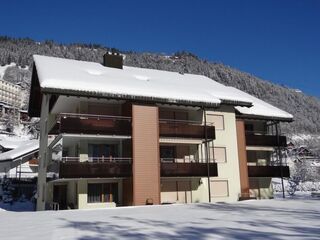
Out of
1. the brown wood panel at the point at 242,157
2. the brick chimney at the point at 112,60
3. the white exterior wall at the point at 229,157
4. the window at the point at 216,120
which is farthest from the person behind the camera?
the brick chimney at the point at 112,60

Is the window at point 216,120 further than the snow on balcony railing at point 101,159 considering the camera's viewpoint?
Yes

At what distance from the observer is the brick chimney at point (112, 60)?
33.5m

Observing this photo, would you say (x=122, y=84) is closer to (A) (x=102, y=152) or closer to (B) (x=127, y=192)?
(A) (x=102, y=152)

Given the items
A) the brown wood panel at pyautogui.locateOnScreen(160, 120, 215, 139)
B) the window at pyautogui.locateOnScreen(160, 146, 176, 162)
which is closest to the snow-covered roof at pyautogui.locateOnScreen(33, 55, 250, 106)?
the brown wood panel at pyautogui.locateOnScreen(160, 120, 215, 139)

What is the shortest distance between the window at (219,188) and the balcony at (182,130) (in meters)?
3.83

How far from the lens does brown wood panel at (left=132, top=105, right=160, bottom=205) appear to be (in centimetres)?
2527

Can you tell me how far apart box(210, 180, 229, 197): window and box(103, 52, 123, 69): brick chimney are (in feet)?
43.6

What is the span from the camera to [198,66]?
159375mm

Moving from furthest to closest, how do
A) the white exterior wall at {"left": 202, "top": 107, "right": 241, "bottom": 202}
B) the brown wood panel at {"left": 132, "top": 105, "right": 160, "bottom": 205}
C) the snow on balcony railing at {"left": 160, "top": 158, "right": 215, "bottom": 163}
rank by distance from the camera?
the white exterior wall at {"left": 202, "top": 107, "right": 241, "bottom": 202}, the snow on balcony railing at {"left": 160, "top": 158, "right": 215, "bottom": 163}, the brown wood panel at {"left": 132, "top": 105, "right": 160, "bottom": 205}

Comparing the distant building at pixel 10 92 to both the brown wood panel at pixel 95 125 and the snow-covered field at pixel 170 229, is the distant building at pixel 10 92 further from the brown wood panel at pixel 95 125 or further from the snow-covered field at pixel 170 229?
the snow-covered field at pixel 170 229

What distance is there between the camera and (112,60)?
33.9m

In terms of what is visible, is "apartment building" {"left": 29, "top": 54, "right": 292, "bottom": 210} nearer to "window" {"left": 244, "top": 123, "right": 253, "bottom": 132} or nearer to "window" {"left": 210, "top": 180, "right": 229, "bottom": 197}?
"window" {"left": 210, "top": 180, "right": 229, "bottom": 197}

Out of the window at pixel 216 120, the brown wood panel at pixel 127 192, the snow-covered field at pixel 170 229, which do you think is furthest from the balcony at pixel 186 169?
the snow-covered field at pixel 170 229

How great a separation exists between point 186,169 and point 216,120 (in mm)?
6184
